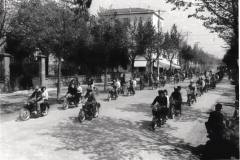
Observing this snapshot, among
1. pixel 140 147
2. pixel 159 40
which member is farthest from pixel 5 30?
pixel 159 40

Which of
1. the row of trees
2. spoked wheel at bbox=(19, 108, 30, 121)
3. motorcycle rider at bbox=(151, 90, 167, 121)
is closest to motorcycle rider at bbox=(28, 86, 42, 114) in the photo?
spoked wheel at bbox=(19, 108, 30, 121)

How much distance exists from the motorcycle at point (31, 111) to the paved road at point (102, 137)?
0.36 metres

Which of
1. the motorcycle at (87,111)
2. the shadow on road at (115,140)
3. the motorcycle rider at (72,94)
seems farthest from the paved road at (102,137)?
the motorcycle rider at (72,94)

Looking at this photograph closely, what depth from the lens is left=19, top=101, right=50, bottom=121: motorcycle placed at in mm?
14087

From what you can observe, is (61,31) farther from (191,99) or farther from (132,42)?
(132,42)

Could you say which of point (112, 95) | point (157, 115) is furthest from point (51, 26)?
point (157, 115)

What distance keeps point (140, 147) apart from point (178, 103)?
233 inches

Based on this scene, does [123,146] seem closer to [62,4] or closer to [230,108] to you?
[230,108]

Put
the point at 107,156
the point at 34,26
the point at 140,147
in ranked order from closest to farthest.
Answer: the point at 107,156, the point at 140,147, the point at 34,26

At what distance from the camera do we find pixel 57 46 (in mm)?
19891

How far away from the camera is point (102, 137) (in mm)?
11094

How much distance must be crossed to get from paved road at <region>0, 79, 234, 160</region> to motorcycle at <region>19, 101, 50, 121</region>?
1.17 ft

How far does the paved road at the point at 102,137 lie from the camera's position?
9125 millimetres

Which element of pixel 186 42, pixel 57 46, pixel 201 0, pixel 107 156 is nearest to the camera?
pixel 107 156
